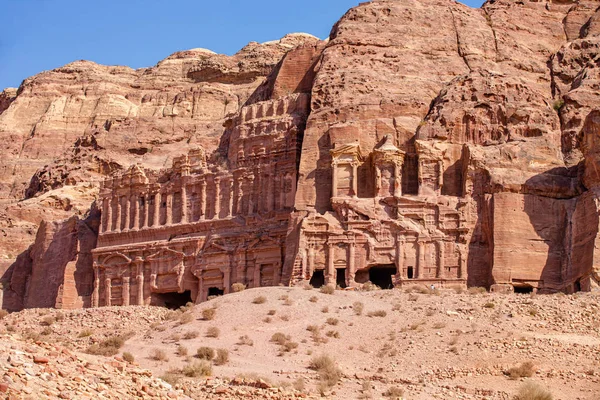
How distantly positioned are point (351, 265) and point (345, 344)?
11.7 m

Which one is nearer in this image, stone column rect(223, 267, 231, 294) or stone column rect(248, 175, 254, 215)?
stone column rect(223, 267, 231, 294)

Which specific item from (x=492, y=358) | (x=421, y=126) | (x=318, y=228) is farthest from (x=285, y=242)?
(x=492, y=358)

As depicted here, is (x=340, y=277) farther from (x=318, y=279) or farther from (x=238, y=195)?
(x=238, y=195)

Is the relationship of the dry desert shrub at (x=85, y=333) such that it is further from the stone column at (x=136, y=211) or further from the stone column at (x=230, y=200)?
the stone column at (x=136, y=211)

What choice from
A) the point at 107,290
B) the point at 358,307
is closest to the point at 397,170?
the point at 358,307

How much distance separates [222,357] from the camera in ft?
131

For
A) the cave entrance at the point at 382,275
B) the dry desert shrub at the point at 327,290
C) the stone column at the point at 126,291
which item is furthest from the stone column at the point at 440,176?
the stone column at the point at 126,291

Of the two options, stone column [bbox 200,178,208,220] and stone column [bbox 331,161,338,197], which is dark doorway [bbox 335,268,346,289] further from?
stone column [bbox 200,178,208,220]

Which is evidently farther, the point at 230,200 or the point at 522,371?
the point at 230,200

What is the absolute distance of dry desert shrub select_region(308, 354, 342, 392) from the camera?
123 feet

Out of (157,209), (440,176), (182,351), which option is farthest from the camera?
(157,209)

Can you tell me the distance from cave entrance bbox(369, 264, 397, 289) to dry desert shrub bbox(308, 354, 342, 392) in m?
15.0

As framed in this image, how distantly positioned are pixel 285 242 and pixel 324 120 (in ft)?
20.4

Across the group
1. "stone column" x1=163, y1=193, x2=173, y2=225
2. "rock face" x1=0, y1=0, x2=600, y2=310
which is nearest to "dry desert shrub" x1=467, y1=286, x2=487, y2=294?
"rock face" x1=0, y1=0, x2=600, y2=310
